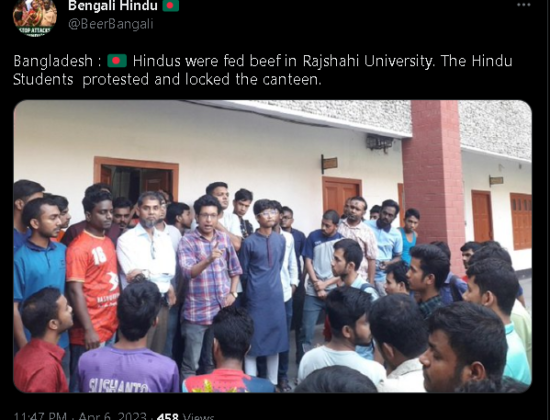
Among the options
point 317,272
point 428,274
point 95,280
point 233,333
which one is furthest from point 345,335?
point 317,272

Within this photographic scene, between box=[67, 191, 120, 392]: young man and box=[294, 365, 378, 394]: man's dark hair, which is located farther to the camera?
box=[67, 191, 120, 392]: young man

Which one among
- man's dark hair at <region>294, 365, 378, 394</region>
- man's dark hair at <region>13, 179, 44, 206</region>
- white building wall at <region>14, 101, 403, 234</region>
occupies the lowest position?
man's dark hair at <region>294, 365, 378, 394</region>

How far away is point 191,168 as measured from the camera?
4.72 metres

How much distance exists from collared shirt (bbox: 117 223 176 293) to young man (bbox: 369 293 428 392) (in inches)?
64.6

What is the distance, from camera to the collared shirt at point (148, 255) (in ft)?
9.59

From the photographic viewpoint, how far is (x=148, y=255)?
300cm

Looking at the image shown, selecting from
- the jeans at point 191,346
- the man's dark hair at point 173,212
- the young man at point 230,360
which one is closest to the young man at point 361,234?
the man's dark hair at point 173,212

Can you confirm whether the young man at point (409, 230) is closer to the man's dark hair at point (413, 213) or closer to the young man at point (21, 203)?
the man's dark hair at point (413, 213)

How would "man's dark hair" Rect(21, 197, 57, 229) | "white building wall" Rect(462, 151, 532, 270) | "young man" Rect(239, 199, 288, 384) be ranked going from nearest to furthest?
1. "man's dark hair" Rect(21, 197, 57, 229)
2. "young man" Rect(239, 199, 288, 384)
3. "white building wall" Rect(462, 151, 532, 270)

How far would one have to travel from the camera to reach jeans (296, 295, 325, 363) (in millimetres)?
3955

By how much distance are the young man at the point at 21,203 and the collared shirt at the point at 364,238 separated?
9.02 feet

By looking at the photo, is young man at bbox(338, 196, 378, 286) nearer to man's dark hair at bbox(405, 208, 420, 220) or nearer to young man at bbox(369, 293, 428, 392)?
man's dark hair at bbox(405, 208, 420, 220)

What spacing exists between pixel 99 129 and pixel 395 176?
16.0ft

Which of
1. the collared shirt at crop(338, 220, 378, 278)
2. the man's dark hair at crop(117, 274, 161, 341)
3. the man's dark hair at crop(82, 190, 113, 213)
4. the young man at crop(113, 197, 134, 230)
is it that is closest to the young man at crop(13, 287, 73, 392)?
the man's dark hair at crop(117, 274, 161, 341)
